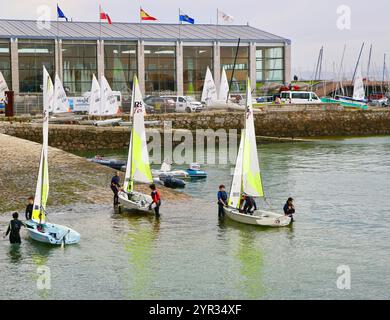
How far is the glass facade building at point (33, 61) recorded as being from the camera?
8531cm

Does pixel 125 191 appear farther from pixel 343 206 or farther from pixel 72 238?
pixel 343 206

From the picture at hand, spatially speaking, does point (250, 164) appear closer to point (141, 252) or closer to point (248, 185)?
point (248, 185)

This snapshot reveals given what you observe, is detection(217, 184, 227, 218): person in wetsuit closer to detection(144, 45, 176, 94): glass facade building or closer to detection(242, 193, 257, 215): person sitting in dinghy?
detection(242, 193, 257, 215): person sitting in dinghy

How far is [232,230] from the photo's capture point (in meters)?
30.7

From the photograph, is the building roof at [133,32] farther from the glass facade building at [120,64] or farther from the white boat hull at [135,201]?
the white boat hull at [135,201]

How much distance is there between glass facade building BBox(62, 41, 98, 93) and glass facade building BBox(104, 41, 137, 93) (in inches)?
62.4

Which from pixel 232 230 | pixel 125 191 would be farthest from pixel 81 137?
pixel 232 230

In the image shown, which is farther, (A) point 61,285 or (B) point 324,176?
(B) point 324,176

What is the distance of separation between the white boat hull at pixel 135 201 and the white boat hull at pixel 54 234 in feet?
17.7

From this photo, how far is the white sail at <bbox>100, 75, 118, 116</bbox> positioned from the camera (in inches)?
2908

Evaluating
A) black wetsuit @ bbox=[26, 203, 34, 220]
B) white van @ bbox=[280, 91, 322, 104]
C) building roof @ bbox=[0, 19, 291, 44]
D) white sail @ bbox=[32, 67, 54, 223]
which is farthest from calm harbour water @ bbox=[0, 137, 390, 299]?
building roof @ bbox=[0, 19, 291, 44]
